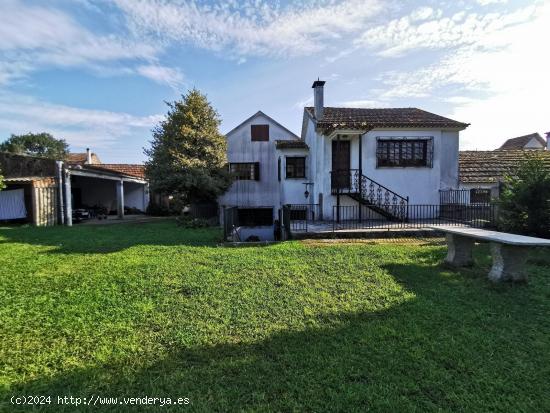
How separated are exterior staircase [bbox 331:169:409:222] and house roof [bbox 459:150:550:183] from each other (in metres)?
4.57

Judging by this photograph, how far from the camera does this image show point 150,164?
16703mm

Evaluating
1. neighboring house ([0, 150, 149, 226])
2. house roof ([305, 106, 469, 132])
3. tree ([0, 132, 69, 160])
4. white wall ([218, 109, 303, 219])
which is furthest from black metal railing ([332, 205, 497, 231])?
tree ([0, 132, 69, 160])

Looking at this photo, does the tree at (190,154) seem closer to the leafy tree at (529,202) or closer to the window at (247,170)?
the window at (247,170)

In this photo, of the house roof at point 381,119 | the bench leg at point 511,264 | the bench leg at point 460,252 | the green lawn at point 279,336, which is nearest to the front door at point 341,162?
the house roof at point 381,119

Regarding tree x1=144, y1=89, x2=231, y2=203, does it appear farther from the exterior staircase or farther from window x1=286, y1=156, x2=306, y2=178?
the exterior staircase

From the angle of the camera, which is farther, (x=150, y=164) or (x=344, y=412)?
(x=150, y=164)

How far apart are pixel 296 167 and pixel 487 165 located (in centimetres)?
986

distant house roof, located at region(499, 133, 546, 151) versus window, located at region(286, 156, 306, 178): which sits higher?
distant house roof, located at region(499, 133, 546, 151)

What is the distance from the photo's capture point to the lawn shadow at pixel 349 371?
245 centimetres

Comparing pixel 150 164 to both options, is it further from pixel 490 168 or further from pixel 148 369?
pixel 490 168

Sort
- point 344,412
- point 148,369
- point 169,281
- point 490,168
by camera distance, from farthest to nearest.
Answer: point 490,168 → point 169,281 → point 148,369 → point 344,412

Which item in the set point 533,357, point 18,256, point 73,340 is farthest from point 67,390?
point 18,256

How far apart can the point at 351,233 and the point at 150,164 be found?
39.0 feet

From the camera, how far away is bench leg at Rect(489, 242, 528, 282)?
5254 millimetres
